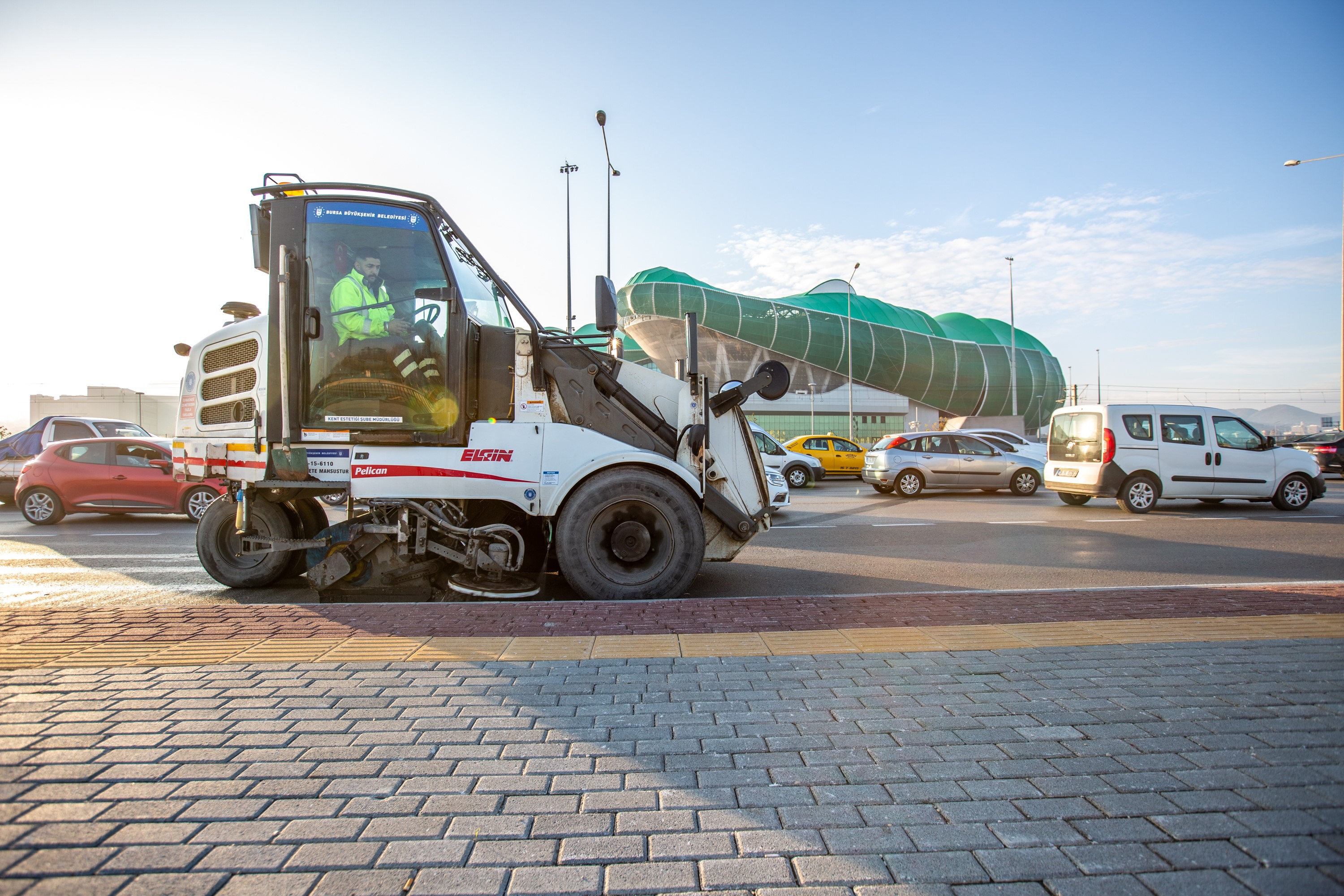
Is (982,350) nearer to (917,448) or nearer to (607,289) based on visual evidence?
(917,448)

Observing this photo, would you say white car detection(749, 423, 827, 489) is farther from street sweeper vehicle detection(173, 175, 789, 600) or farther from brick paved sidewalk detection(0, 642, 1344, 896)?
brick paved sidewalk detection(0, 642, 1344, 896)

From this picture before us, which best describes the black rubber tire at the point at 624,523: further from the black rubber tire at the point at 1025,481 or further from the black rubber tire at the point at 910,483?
the black rubber tire at the point at 1025,481

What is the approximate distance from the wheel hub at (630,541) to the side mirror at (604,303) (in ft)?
5.18

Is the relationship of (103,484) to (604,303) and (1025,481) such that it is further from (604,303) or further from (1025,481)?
(1025,481)

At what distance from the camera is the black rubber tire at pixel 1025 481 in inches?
704

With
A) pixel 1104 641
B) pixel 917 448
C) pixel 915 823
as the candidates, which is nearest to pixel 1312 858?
pixel 915 823

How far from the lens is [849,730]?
9.83ft

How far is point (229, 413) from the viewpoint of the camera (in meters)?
6.35

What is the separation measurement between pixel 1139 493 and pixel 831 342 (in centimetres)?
5145

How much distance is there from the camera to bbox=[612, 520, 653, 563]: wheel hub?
5.95 m

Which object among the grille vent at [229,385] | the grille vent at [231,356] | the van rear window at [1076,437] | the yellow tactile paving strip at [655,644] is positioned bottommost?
the yellow tactile paving strip at [655,644]

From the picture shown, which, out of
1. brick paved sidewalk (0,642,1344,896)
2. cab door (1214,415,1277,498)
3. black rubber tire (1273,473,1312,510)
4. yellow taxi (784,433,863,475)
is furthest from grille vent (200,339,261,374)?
yellow taxi (784,433,863,475)

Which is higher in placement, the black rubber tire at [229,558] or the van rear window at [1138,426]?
the van rear window at [1138,426]

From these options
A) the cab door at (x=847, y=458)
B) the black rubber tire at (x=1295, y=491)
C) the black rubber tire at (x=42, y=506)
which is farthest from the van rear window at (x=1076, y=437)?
the black rubber tire at (x=42, y=506)
